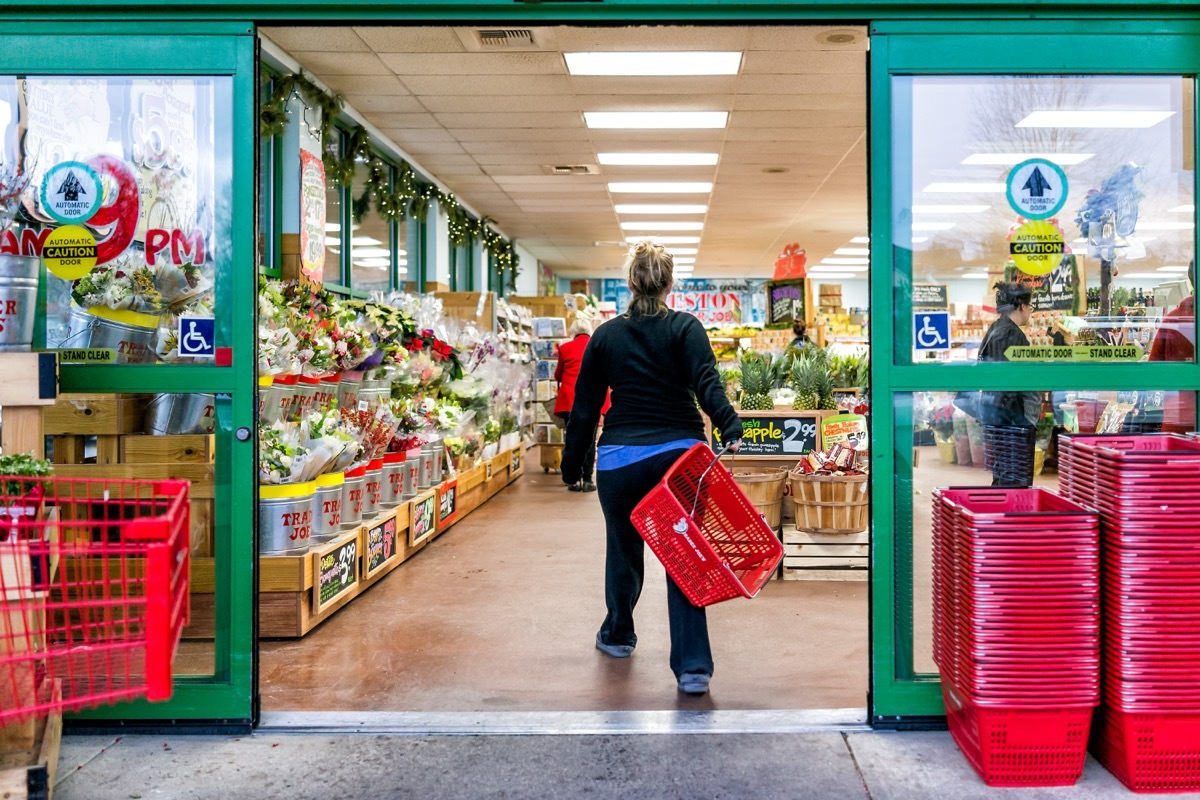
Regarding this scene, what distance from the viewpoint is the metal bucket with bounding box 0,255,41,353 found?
2.90 meters

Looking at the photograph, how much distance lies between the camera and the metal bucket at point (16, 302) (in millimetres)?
2896

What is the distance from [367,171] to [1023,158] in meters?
6.74

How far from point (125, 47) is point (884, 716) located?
10.5 feet

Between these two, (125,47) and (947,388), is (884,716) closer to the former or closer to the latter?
(947,388)

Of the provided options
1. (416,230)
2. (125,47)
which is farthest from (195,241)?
(416,230)

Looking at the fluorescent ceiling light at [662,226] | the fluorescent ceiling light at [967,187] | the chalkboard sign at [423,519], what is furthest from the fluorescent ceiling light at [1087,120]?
the fluorescent ceiling light at [662,226]

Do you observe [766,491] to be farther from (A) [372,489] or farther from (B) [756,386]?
(A) [372,489]

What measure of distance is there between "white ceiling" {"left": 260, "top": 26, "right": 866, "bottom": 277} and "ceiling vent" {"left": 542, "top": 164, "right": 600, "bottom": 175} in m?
0.07

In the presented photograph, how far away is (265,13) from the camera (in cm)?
320

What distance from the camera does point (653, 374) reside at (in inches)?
143

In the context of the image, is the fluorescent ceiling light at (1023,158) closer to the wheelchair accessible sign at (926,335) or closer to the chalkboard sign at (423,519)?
the wheelchair accessible sign at (926,335)

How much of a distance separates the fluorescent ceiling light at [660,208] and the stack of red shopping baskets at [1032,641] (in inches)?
416

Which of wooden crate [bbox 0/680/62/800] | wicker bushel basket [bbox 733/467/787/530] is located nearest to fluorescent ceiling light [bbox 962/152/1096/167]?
wicker bushel basket [bbox 733/467/787/530]

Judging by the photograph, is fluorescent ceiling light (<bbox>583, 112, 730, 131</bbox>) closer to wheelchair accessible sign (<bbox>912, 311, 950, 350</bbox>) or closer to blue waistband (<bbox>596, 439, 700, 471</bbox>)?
blue waistband (<bbox>596, 439, 700, 471</bbox>)
